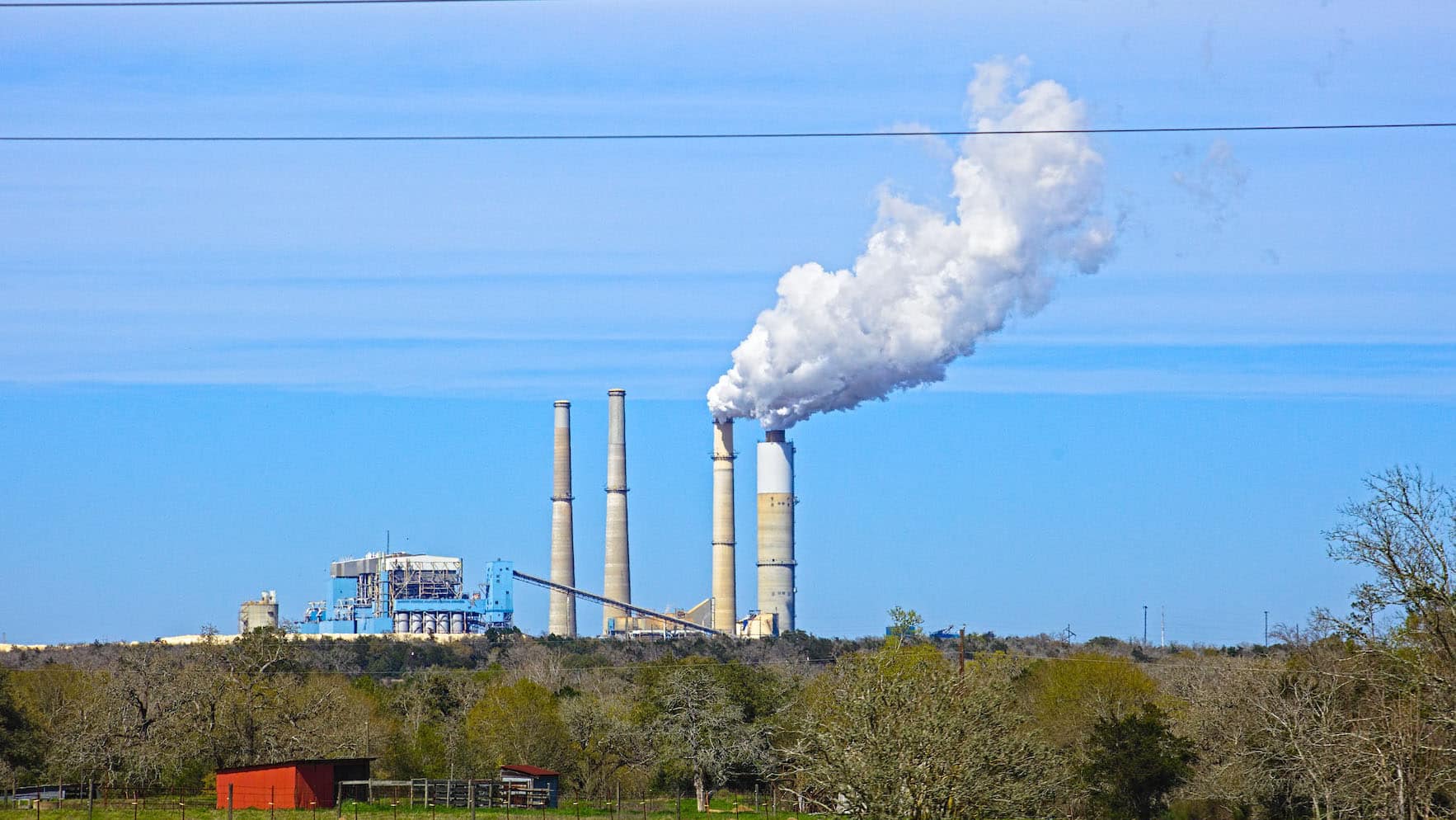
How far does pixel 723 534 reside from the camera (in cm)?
9575

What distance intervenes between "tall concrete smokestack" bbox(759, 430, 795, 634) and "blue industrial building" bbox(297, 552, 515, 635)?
2167 cm

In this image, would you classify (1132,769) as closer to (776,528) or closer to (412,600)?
(776,528)

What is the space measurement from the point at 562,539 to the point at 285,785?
2707 inches

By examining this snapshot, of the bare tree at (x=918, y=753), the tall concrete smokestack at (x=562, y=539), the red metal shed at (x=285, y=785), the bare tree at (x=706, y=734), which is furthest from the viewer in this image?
the tall concrete smokestack at (x=562, y=539)

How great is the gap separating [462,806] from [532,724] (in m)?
13.7

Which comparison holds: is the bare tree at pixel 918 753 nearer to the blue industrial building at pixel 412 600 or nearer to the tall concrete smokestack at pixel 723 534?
the tall concrete smokestack at pixel 723 534

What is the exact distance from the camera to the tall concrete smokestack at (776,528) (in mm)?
91125

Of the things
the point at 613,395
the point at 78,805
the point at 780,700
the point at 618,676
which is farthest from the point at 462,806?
the point at 613,395

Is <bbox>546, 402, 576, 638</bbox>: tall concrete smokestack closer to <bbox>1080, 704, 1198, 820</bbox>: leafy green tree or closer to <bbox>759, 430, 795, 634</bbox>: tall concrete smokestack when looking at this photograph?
<bbox>759, 430, 795, 634</bbox>: tall concrete smokestack

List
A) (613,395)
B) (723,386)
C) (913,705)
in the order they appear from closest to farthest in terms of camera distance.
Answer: (913,705), (723,386), (613,395)

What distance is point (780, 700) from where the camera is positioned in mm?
52031

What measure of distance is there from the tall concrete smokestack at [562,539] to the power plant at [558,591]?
0.05 metres

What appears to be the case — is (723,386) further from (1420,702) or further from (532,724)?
(1420,702)

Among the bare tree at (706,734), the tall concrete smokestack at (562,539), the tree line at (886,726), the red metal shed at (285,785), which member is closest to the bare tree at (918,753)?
the tree line at (886,726)
